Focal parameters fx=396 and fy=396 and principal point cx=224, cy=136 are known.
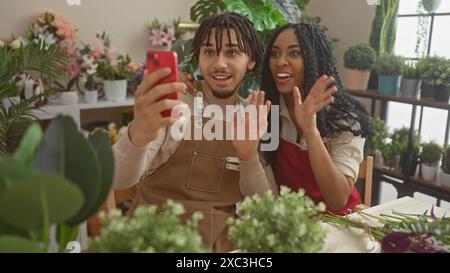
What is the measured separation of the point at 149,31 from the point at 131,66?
1.39ft

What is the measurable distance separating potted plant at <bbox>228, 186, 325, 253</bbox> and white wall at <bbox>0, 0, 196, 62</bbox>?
215cm

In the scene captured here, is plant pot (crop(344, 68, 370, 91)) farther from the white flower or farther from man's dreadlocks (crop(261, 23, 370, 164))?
the white flower

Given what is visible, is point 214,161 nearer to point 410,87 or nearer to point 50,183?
point 50,183

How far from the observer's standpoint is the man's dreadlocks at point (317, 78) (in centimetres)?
111

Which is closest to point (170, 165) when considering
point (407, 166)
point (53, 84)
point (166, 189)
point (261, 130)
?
point (166, 189)

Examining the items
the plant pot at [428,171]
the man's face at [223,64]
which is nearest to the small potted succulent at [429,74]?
the plant pot at [428,171]

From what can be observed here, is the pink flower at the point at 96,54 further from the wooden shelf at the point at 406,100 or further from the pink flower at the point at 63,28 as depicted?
the wooden shelf at the point at 406,100

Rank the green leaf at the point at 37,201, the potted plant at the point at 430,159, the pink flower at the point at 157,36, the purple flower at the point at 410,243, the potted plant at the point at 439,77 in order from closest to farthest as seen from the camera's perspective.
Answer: the green leaf at the point at 37,201 < the purple flower at the point at 410,243 < the potted plant at the point at 439,77 < the potted plant at the point at 430,159 < the pink flower at the point at 157,36

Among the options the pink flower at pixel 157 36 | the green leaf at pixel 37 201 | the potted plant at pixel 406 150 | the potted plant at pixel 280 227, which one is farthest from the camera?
the pink flower at pixel 157 36

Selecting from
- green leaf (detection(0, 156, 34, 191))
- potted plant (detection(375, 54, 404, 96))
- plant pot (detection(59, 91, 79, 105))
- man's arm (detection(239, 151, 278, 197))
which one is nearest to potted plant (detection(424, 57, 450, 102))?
potted plant (detection(375, 54, 404, 96))

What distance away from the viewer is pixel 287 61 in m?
1.12

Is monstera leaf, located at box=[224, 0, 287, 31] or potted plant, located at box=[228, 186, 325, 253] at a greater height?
monstera leaf, located at box=[224, 0, 287, 31]

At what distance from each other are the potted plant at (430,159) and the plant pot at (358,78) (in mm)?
530

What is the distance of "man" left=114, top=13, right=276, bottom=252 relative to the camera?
975 mm
